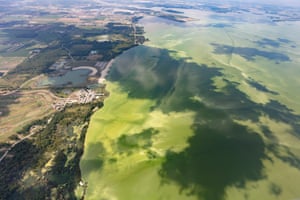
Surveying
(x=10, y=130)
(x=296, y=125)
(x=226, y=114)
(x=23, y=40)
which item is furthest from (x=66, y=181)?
(x=23, y=40)

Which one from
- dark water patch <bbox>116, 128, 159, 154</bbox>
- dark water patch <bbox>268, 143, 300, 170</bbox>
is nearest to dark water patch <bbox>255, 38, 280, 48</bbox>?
dark water patch <bbox>268, 143, 300, 170</bbox>

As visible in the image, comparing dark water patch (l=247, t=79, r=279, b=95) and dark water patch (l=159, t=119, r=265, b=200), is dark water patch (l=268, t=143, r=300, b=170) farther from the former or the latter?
dark water patch (l=247, t=79, r=279, b=95)

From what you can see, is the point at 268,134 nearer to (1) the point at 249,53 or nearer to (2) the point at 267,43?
(1) the point at 249,53

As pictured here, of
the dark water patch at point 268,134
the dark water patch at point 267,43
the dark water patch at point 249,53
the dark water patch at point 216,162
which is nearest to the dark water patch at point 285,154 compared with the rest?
the dark water patch at point 268,134

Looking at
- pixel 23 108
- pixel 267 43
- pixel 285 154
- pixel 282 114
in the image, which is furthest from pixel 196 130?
pixel 267 43

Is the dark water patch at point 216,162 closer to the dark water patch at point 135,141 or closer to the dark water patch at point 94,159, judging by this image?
the dark water patch at point 135,141

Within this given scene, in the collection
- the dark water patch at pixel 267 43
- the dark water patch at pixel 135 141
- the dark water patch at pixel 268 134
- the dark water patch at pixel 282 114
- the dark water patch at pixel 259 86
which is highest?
the dark water patch at pixel 267 43

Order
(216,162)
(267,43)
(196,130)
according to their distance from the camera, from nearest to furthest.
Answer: (216,162) < (196,130) < (267,43)
